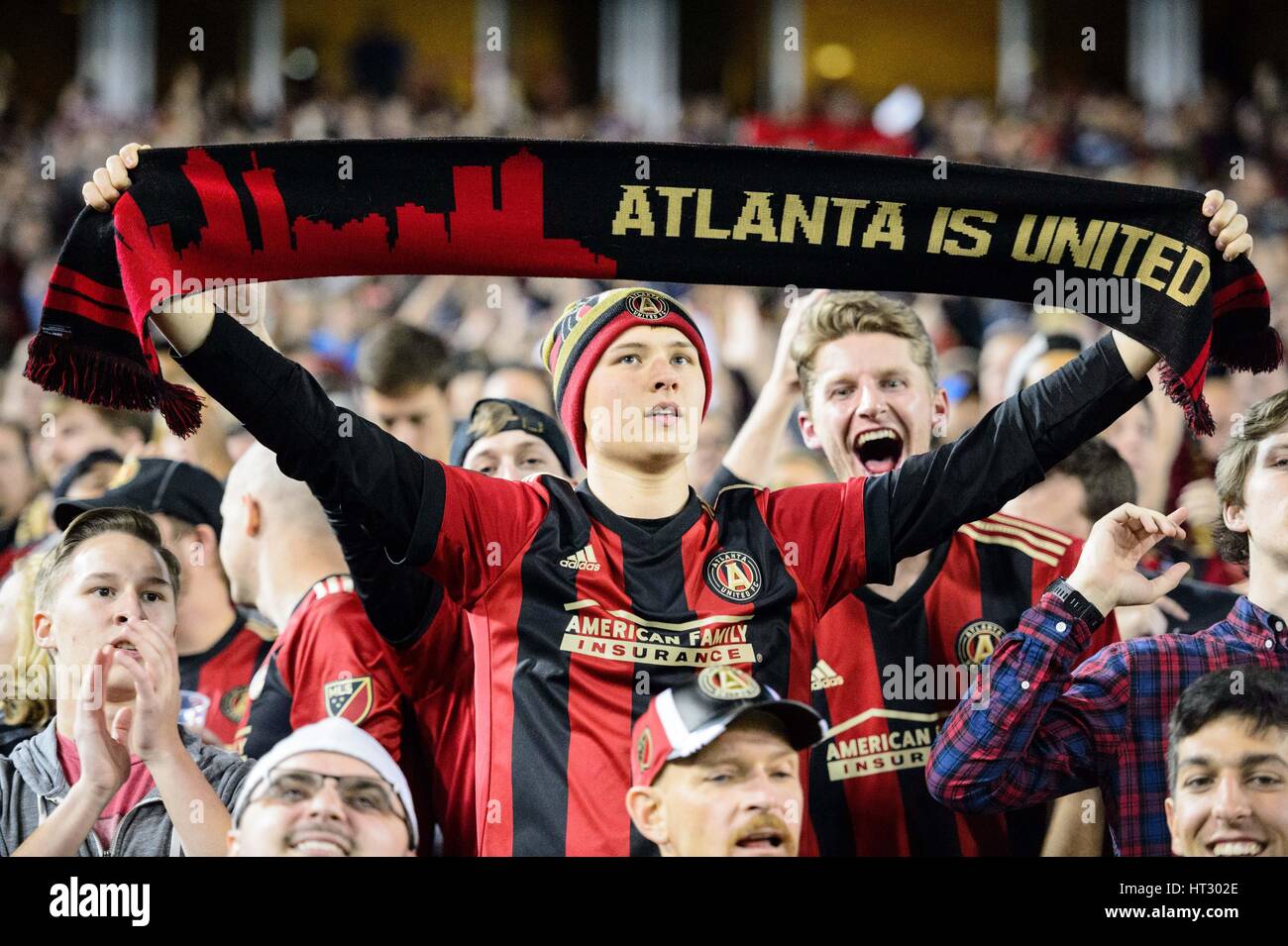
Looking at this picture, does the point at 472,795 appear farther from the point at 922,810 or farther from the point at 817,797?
the point at 922,810

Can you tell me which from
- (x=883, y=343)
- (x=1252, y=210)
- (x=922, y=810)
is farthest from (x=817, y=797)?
(x=1252, y=210)

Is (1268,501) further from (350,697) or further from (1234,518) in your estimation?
(350,697)

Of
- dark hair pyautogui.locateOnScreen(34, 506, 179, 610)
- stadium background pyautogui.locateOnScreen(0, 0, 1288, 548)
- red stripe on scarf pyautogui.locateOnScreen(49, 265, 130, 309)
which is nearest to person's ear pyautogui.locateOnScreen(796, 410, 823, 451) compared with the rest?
dark hair pyautogui.locateOnScreen(34, 506, 179, 610)

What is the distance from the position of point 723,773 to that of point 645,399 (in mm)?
675

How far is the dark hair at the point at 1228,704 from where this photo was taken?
104 inches

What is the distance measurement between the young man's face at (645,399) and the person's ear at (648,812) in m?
0.58

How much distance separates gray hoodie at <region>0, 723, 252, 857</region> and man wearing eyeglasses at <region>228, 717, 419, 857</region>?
247mm

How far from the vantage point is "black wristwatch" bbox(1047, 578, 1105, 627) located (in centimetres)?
266

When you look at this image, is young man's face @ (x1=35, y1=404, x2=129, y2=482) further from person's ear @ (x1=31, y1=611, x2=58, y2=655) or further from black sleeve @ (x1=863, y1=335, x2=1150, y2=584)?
black sleeve @ (x1=863, y1=335, x2=1150, y2=584)

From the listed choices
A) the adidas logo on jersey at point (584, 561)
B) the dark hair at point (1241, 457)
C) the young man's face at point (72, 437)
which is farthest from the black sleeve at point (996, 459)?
the young man's face at point (72, 437)

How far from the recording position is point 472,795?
285cm

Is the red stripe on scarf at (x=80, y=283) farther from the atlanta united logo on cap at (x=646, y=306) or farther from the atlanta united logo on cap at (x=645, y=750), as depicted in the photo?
the atlanta united logo on cap at (x=645, y=750)

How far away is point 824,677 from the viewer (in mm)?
3051

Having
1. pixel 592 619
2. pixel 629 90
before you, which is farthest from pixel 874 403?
pixel 629 90
